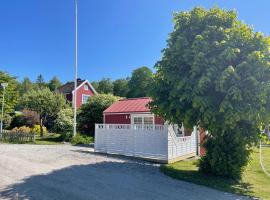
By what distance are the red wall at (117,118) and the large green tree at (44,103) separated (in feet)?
26.9

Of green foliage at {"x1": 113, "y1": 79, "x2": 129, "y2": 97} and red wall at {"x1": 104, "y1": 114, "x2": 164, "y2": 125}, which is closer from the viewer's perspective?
red wall at {"x1": 104, "y1": 114, "x2": 164, "y2": 125}

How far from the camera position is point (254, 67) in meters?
8.58

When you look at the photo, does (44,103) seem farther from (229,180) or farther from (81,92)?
(229,180)

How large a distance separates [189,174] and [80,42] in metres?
18.8

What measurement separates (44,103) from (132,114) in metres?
12.0

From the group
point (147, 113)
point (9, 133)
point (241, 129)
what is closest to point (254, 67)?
point (241, 129)

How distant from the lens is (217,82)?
8.54 metres

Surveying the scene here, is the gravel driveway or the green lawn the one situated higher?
the gravel driveway

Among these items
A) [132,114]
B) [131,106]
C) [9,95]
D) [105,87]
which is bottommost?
[132,114]

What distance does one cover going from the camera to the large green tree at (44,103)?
26.9m

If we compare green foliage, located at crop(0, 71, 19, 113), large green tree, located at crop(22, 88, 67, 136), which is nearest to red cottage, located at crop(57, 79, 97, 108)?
green foliage, located at crop(0, 71, 19, 113)

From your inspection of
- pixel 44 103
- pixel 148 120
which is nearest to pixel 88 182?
pixel 148 120

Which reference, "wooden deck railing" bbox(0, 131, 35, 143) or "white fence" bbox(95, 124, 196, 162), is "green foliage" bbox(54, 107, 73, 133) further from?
"white fence" bbox(95, 124, 196, 162)

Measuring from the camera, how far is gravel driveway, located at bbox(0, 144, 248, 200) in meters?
6.86
